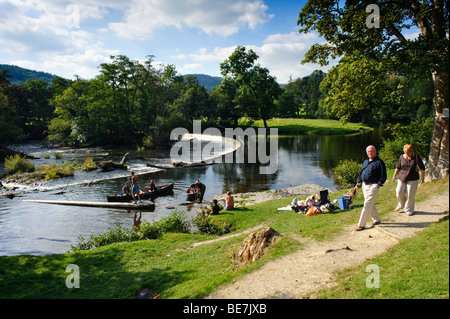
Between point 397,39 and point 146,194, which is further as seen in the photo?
point 146,194

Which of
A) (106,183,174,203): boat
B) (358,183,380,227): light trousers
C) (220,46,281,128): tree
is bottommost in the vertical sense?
(106,183,174,203): boat

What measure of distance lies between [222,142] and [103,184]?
36741 millimetres

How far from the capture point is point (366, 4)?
1270 centimetres

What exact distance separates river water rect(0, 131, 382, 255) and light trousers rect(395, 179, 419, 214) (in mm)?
14508

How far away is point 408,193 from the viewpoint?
361 inches

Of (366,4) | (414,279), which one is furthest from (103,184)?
(414,279)

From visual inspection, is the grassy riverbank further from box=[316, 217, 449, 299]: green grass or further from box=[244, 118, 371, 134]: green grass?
box=[244, 118, 371, 134]: green grass

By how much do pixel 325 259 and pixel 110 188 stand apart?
2500 centimetres

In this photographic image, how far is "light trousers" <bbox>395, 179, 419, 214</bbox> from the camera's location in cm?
894

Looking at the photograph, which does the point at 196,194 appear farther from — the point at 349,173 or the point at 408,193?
the point at 408,193

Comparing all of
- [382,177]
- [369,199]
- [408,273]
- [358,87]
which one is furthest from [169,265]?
[358,87]

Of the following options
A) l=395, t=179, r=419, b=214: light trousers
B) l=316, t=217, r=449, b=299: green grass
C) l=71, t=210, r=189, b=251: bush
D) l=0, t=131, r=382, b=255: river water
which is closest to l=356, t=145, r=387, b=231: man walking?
l=395, t=179, r=419, b=214: light trousers

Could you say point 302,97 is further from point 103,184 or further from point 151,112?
point 103,184

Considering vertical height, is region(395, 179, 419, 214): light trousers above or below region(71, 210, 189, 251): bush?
above
